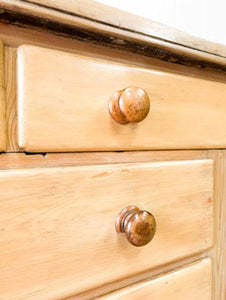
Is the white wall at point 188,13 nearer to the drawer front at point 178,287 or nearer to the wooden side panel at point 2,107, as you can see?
the wooden side panel at point 2,107

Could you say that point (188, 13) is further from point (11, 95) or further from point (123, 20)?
point (11, 95)

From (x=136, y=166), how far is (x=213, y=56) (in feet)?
0.66

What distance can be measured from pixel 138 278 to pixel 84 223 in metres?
0.13

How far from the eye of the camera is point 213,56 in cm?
42

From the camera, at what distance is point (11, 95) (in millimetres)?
297

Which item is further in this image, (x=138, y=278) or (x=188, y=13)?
(x=188, y=13)

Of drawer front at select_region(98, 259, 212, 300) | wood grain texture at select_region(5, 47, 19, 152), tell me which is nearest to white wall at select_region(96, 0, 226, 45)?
wood grain texture at select_region(5, 47, 19, 152)

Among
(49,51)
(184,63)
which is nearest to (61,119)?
(49,51)

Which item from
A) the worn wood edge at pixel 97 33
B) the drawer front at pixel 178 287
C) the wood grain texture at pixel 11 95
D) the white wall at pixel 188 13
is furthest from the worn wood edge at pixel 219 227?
the white wall at pixel 188 13

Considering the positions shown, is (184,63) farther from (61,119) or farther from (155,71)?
(61,119)

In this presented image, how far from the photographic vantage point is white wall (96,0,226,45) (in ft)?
2.78

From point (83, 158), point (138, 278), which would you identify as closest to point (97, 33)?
point (83, 158)

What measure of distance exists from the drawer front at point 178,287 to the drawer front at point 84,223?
0.03 m

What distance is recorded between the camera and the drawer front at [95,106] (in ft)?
0.98
